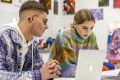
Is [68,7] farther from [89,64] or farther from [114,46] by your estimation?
[89,64]

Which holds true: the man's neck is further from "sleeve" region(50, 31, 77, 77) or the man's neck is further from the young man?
"sleeve" region(50, 31, 77, 77)

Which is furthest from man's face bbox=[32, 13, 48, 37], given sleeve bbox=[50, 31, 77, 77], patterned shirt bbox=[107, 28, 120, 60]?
patterned shirt bbox=[107, 28, 120, 60]

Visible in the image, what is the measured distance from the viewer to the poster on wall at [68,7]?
10.5 ft

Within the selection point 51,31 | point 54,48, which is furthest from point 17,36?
point 51,31

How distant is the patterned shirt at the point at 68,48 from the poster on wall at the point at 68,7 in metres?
1.07

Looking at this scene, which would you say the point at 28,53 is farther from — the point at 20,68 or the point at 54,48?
the point at 54,48

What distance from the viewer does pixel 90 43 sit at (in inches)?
87.7

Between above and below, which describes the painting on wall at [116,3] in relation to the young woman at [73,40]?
above

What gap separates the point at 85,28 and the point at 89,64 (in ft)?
2.43

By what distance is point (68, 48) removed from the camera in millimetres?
2031

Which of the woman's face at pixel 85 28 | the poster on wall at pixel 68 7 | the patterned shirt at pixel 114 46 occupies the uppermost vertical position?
the poster on wall at pixel 68 7

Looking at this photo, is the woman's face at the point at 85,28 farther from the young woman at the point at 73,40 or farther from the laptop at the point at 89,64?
the laptop at the point at 89,64

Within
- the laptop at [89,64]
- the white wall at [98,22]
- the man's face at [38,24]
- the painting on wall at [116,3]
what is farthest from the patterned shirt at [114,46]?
the man's face at [38,24]

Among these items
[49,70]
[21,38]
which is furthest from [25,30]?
[49,70]
